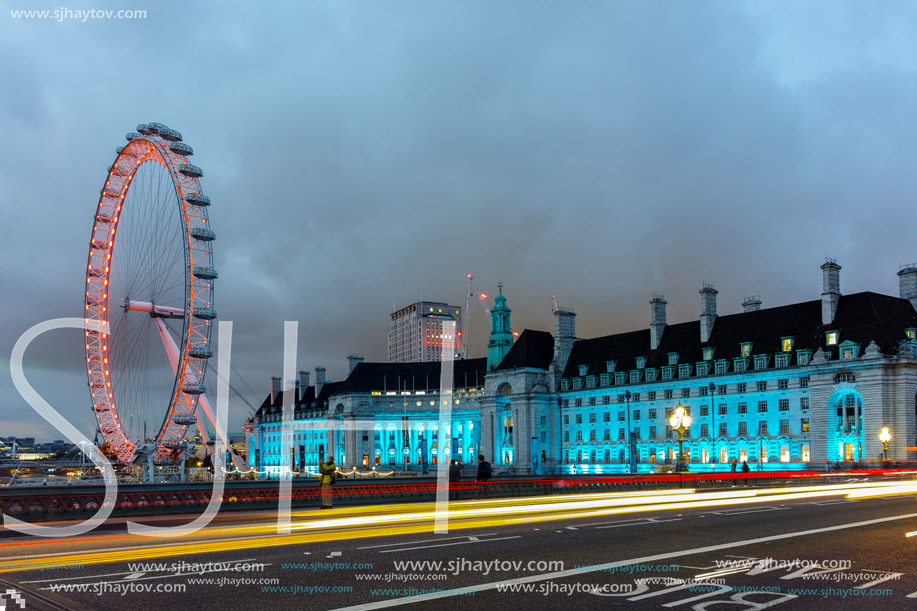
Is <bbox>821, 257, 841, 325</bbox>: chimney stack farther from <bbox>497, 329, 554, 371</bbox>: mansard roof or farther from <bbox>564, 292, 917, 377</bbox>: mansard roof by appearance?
<bbox>497, 329, 554, 371</bbox>: mansard roof

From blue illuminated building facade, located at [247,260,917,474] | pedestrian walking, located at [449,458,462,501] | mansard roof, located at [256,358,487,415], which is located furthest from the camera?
mansard roof, located at [256,358,487,415]

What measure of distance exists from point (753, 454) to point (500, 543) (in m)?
90.7

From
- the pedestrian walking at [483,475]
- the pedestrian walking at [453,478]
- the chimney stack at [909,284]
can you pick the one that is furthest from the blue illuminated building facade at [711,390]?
the pedestrian walking at [453,478]

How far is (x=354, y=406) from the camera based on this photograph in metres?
178

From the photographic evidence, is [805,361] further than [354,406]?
No

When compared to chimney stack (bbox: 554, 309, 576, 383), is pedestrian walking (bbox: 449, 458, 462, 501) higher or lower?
lower

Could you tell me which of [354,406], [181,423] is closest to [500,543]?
[181,423]

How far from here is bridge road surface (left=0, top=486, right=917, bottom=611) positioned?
1343 centimetres

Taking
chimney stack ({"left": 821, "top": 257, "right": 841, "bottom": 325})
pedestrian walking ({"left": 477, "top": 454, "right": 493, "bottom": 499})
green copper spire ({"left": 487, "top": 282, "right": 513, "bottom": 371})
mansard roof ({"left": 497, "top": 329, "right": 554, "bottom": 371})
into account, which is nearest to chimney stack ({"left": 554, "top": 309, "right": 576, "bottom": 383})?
mansard roof ({"left": 497, "top": 329, "right": 554, "bottom": 371})

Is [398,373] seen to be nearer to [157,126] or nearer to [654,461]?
[654,461]

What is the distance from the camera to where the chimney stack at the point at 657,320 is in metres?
123

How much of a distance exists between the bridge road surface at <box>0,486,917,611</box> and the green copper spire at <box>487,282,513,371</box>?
427 feet

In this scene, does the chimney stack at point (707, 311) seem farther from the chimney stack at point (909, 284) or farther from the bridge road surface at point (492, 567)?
the bridge road surface at point (492, 567)

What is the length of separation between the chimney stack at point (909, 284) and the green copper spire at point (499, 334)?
72.9 metres
